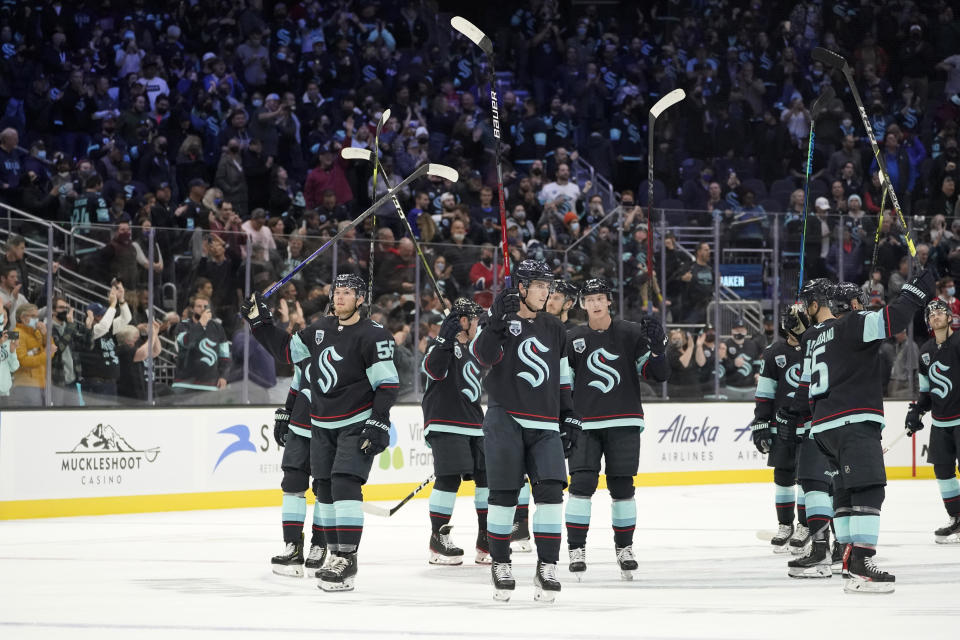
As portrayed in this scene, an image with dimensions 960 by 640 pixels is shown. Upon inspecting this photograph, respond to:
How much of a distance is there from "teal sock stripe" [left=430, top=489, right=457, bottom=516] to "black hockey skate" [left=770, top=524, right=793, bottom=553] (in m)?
2.16

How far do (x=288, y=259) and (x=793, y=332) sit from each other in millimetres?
4886

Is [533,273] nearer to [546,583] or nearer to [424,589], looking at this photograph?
[546,583]

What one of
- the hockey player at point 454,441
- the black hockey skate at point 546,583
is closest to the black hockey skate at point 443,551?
the hockey player at point 454,441

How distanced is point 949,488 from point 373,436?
494 centimetres

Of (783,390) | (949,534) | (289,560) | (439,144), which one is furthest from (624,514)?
(439,144)

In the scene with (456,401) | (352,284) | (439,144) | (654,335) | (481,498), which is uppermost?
(439,144)

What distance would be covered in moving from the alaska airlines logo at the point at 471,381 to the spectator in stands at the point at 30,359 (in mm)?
3952

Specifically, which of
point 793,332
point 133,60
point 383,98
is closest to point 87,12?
point 133,60

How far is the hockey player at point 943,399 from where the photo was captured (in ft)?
30.8

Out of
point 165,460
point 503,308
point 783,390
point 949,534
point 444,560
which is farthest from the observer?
point 165,460

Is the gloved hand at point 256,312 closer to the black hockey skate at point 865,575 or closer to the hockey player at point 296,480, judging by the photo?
the hockey player at point 296,480

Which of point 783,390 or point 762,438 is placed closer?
point 762,438

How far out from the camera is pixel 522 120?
17.8 metres

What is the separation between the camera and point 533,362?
6184mm
